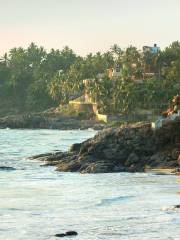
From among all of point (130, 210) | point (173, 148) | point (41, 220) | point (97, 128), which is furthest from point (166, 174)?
point (97, 128)

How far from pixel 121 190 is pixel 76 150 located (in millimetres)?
18349

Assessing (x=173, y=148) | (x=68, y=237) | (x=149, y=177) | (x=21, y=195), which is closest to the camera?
(x=68, y=237)

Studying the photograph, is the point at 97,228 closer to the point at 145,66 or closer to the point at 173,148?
the point at 173,148

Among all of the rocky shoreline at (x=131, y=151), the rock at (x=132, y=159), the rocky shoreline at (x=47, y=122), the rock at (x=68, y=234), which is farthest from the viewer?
the rocky shoreline at (x=47, y=122)

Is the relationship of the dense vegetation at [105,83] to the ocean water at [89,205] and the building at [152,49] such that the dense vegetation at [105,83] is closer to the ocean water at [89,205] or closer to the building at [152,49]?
the building at [152,49]

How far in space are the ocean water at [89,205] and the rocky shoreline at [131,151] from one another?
1.70 metres

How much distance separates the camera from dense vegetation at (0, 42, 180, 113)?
422ft

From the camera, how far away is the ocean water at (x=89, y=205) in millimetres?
26844

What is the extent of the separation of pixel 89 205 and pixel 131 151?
16.8 metres

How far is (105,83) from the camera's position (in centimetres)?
13775

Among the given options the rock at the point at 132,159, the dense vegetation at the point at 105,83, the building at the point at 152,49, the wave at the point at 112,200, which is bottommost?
the wave at the point at 112,200

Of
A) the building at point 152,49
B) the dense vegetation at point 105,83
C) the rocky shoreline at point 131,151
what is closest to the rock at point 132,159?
the rocky shoreline at point 131,151

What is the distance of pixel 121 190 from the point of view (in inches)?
1564

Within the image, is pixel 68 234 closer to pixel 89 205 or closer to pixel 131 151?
pixel 89 205
